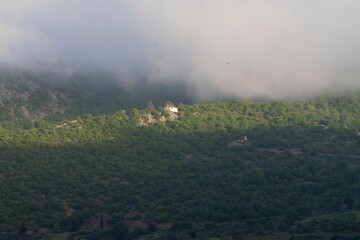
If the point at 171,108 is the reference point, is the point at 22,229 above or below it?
below

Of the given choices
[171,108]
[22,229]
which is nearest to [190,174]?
[22,229]

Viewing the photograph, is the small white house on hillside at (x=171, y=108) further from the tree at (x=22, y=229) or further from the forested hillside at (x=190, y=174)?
the tree at (x=22, y=229)

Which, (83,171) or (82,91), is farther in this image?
(82,91)

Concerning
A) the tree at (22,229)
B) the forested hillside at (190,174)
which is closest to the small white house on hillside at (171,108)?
the forested hillside at (190,174)

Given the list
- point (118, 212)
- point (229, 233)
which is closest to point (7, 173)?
point (118, 212)

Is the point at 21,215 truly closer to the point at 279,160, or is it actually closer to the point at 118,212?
the point at 118,212

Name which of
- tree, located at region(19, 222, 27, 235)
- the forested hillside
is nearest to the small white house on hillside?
the forested hillside

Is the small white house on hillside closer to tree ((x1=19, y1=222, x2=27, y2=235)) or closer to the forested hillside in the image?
the forested hillside

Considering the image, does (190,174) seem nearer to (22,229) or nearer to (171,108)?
→ (22,229)
